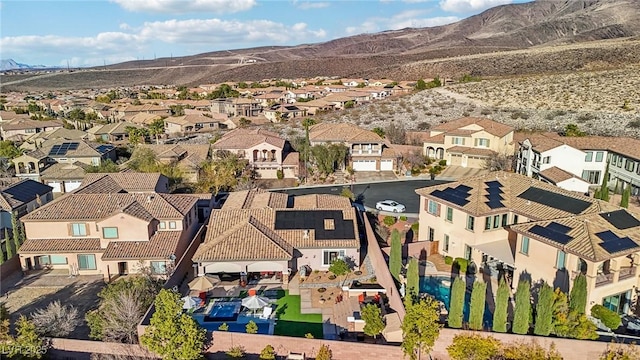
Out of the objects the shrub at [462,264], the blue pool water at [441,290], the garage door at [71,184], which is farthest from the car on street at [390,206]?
the garage door at [71,184]

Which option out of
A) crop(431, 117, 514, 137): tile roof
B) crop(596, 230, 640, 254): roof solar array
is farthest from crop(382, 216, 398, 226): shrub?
crop(431, 117, 514, 137): tile roof

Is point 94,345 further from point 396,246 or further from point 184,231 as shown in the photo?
point 396,246

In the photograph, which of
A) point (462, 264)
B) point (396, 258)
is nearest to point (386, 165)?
point (462, 264)

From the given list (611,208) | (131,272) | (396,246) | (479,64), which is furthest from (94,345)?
(479,64)

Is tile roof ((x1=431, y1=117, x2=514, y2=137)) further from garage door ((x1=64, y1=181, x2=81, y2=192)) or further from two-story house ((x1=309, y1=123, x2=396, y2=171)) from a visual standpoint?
garage door ((x1=64, y1=181, x2=81, y2=192))

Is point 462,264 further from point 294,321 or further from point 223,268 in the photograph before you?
point 223,268
